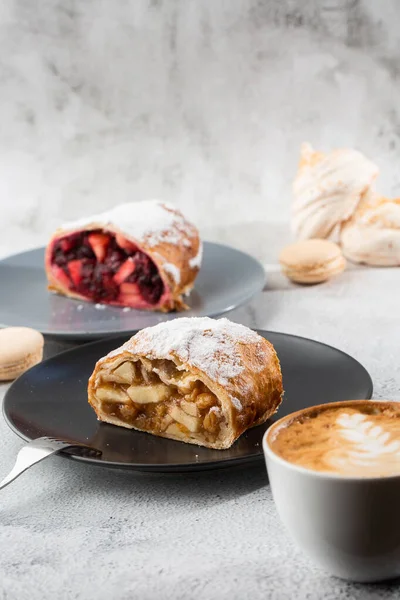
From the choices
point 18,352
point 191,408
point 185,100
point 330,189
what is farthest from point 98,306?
point 185,100

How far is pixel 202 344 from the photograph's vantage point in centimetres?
219

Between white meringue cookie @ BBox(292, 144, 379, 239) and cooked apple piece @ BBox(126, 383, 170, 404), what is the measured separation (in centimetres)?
189

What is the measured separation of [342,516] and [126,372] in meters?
0.78

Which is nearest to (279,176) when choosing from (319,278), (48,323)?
(319,278)

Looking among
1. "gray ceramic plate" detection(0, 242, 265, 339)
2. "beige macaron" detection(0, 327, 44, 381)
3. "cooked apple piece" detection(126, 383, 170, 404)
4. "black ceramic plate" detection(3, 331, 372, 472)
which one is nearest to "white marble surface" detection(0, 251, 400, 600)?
"black ceramic plate" detection(3, 331, 372, 472)

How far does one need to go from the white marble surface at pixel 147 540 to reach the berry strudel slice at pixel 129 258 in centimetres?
99

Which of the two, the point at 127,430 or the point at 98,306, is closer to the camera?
the point at 127,430

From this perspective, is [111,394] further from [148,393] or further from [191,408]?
[191,408]

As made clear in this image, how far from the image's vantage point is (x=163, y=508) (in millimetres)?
1998

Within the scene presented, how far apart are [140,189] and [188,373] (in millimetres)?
2841

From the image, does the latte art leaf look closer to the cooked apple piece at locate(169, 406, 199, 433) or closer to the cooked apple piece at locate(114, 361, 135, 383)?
the cooked apple piece at locate(169, 406, 199, 433)

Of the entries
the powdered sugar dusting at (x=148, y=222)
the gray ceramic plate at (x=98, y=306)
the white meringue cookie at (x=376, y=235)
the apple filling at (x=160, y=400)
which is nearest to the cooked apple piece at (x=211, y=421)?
the apple filling at (x=160, y=400)

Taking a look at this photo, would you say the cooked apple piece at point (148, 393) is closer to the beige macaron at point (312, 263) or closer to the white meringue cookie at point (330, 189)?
the beige macaron at point (312, 263)

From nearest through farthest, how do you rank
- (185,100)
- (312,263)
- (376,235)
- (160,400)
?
(160,400) < (312,263) < (376,235) < (185,100)
